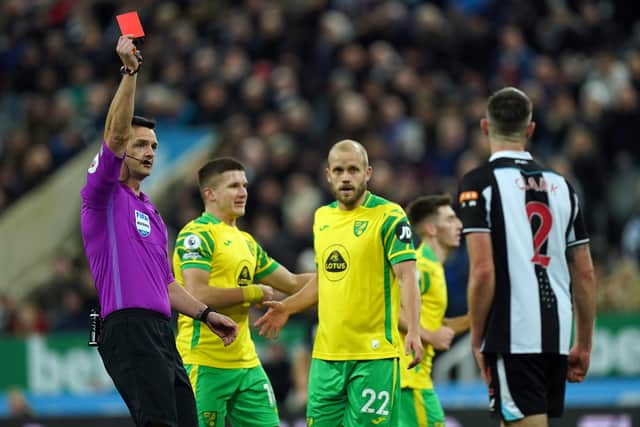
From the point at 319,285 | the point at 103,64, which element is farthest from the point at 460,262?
the point at 103,64

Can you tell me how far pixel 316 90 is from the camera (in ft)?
63.0

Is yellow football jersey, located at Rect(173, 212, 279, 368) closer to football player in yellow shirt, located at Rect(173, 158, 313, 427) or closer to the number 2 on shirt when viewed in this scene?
football player in yellow shirt, located at Rect(173, 158, 313, 427)

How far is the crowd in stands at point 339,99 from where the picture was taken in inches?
639

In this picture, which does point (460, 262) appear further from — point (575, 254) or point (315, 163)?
point (575, 254)

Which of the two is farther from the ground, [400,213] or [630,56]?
[630,56]

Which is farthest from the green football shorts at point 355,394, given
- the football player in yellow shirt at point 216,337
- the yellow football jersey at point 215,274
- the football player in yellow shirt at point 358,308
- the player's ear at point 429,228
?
the player's ear at point 429,228

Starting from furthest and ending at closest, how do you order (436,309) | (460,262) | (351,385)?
1. (460,262)
2. (436,309)
3. (351,385)

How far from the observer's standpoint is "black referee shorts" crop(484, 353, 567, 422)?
6738mm

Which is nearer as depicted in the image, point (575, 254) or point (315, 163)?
point (575, 254)

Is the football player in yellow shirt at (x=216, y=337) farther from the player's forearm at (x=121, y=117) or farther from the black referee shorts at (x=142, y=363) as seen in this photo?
the player's forearm at (x=121, y=117)

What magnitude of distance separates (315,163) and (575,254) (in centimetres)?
1028

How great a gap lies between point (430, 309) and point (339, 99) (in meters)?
8.90

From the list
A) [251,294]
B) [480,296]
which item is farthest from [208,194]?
[480,296]

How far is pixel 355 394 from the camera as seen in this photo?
8.10m
